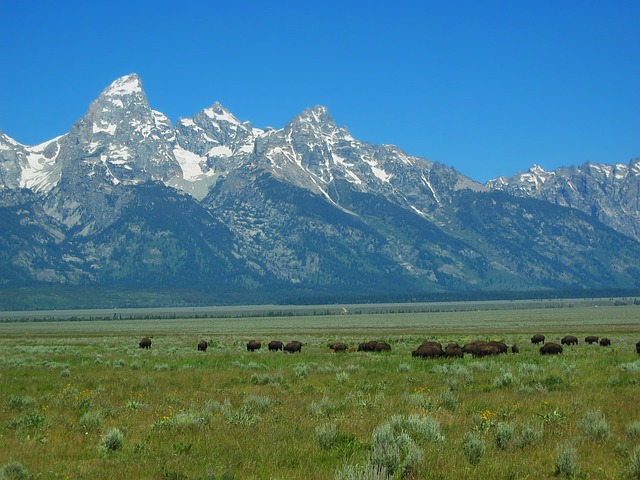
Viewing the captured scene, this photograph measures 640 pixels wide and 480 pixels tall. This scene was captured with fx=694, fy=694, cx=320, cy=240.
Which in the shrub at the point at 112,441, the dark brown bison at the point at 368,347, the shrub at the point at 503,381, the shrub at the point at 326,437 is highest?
the shrub at the point at 326,437

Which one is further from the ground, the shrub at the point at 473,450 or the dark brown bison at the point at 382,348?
the shrub at the point at 473,450

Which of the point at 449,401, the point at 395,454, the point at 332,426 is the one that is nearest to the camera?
the point at 395,454

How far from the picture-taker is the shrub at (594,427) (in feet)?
45.4

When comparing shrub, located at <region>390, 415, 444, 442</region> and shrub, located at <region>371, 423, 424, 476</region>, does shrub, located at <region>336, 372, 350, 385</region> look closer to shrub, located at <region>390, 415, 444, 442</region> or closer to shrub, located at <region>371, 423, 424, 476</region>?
shrub, located at <region>390, 415, 444, 442</region>

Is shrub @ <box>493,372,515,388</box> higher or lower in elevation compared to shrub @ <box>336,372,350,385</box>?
higher

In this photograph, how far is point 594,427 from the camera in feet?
46.0

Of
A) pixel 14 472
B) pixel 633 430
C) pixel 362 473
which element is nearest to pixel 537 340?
pixel 633 430

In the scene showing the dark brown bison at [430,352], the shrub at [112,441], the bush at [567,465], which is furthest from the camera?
the dark brown bison at [430,352]

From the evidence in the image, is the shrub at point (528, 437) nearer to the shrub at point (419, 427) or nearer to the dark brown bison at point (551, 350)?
the shrub at point (419, 427)

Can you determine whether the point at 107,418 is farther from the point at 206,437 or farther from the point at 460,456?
the point at 460,456

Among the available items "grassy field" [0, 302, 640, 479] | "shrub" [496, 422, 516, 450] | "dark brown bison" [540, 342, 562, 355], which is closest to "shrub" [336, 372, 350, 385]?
"grassy field" [0, 302, 640, 479]

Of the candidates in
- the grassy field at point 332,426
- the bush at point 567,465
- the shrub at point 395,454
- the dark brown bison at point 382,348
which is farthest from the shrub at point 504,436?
the dark brown bison at point 382,348

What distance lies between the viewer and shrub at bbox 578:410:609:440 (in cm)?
1384

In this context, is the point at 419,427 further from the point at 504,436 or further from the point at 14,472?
the point at 14,472
